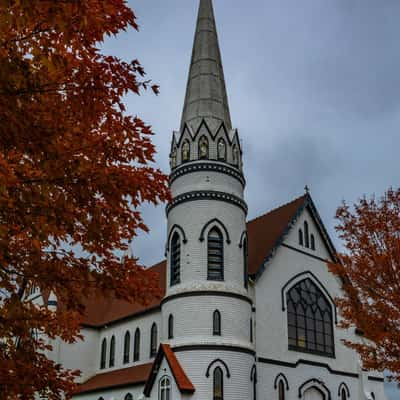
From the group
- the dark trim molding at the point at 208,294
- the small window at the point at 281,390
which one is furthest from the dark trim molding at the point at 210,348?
the small window at the point at 281,390

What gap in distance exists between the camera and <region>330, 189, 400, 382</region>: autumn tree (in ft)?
70.3

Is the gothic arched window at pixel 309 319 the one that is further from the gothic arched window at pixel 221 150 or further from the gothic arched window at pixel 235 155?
the gothic arched window at pixel 221 150

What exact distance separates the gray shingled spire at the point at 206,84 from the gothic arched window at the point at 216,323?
31.2 feet

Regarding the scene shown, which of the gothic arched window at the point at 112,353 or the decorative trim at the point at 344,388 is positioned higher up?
the gothic arched window at the point at 112,353

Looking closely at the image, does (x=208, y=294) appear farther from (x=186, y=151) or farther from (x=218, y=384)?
(x=186, y=151)

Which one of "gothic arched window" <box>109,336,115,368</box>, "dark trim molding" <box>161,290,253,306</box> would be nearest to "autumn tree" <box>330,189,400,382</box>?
"dark trim molding" <box>161,290,253,306</box>

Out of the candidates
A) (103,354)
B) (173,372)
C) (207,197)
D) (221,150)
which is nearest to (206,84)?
(221,150)

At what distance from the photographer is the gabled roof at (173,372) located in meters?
24.2

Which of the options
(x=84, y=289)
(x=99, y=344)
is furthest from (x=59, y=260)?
(x=99, y=344)

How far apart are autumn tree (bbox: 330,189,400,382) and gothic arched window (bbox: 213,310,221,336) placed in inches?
220

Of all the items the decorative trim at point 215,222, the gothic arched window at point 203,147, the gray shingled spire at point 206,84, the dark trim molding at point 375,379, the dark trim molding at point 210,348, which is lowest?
the dark trim molding at point 210,348

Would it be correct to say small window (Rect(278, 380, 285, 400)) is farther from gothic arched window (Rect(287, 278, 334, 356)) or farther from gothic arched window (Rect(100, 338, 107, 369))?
gothic arched window (Rect(100, 338, 107, 369))

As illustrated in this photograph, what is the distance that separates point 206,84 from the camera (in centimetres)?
3055

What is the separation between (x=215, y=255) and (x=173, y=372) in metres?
5.77
